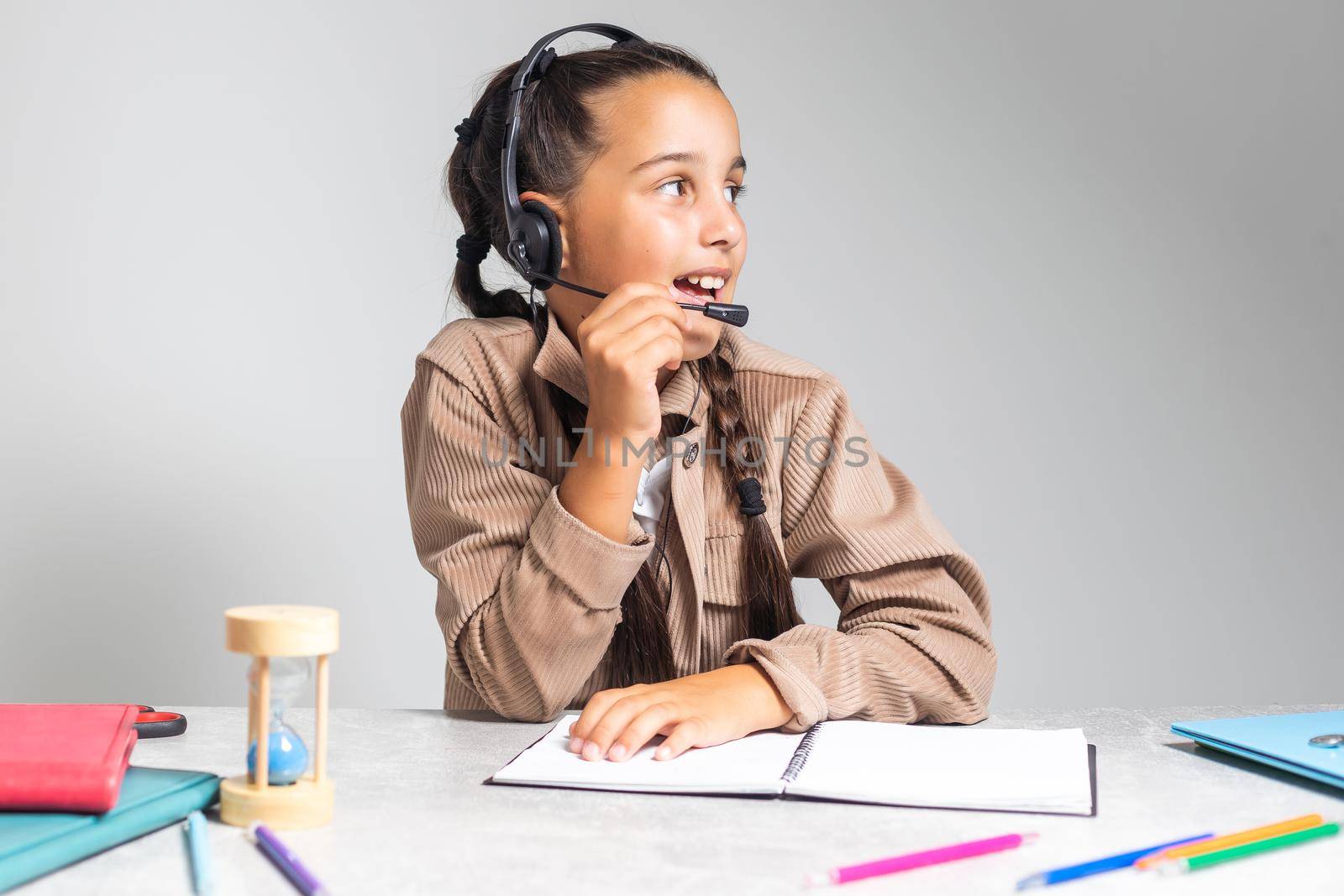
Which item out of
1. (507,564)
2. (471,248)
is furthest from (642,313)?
(471,248)

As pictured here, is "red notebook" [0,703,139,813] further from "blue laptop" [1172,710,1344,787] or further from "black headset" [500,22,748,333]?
"blue laptop" [1172,710,1344,787]

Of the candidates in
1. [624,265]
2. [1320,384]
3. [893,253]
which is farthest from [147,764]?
[1320,384]

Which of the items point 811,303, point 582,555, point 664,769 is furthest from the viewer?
point 811,303

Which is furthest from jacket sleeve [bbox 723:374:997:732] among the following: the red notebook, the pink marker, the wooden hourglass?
the red notebook

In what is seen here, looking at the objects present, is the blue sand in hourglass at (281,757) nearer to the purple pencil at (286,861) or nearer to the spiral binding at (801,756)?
the purple pencil at (286,861)

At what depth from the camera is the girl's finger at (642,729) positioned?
906 mm

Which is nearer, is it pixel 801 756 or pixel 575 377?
pixel 801 756

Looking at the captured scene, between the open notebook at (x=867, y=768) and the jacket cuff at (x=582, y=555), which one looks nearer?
the open notebook at (x=867, y=768)

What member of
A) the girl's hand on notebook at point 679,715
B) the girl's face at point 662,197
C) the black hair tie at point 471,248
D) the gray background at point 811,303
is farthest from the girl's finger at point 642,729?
the gray background at point 811,303

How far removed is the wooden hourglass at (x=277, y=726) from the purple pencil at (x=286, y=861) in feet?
0.06

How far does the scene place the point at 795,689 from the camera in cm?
103

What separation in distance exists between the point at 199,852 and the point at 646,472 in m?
0.75

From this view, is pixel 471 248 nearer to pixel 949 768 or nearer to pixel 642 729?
pixel 642 729

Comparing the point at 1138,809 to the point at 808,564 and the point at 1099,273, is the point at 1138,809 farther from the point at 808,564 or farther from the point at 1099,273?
the point at 1099,273
